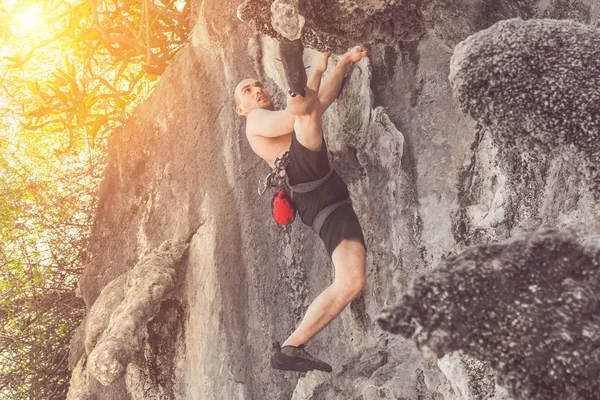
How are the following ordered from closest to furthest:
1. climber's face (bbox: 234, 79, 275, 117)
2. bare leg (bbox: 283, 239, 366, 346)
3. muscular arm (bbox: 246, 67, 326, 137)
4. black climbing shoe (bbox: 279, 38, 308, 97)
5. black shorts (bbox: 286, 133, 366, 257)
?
black climbing shoe (bbox: 279, 38, 308, 97), bare leg (bbox: 283, 239, 366, 346), black shorts (bbox: 286, 133, 366, 257), muscular arm (bbox: 246, 67, 326, 137), climber's face (bbox: 234, 79, 275, 117)

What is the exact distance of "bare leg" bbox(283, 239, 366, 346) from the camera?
3.20 m

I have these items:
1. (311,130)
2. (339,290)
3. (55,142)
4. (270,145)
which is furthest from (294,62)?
(55,142)

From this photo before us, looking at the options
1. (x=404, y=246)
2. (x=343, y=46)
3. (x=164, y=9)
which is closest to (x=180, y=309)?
(x=404, y=246)

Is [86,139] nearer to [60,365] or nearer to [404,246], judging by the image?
[60,365]

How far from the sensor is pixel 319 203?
11.2 feet

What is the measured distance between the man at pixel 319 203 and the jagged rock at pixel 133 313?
1360mm

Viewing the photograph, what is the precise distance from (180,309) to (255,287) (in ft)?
2.92

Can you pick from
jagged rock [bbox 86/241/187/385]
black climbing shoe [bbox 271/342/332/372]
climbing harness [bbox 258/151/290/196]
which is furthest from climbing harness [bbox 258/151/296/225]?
jagged rock [bbox 86/241/187/385]

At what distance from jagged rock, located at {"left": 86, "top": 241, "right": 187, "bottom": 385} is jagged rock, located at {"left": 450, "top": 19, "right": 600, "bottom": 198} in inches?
124

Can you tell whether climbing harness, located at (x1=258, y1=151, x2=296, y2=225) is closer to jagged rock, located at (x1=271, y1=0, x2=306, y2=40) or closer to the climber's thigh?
the climber's thigh

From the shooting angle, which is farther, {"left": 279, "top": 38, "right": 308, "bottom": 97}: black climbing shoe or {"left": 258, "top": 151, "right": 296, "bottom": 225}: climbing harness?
{"left": 258, "top": 151, "right": 296, "bottom": 225}: climbing harness

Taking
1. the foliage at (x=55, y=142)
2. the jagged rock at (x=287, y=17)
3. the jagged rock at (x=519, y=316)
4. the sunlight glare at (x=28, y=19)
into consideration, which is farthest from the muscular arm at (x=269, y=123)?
the sunlight glare at (x=28, y=19)

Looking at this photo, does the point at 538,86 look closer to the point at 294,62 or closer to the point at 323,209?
the point at 294,62

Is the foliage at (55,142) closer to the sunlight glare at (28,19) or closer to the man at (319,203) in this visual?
the sunlight glare at (28,19)
